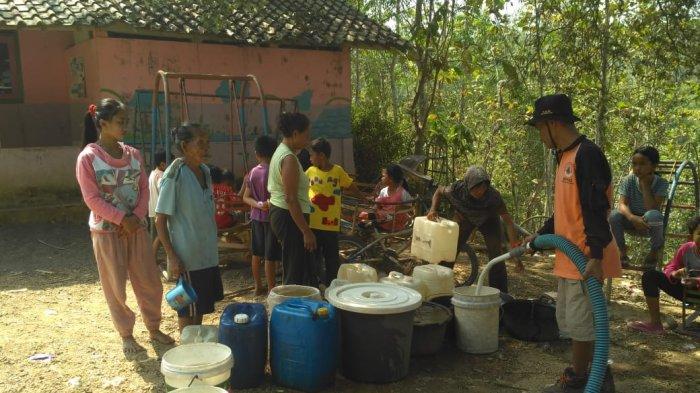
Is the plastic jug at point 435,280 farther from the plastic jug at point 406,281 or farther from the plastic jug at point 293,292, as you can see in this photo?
the plastic jug at point 293,292

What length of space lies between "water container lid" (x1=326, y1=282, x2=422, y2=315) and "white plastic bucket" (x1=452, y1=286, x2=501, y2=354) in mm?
666

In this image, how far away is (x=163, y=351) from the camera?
4309 mm

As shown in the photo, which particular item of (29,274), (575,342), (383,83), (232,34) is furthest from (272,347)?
(383,83)

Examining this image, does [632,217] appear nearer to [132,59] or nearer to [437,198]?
[437,198]

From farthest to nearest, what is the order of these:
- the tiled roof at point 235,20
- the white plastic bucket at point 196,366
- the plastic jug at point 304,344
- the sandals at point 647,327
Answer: the tiled roof at point 235,20 → the sandals at point 647,327 → the plastic jug at point 304,344 → the white plastic bucket at point 196,366

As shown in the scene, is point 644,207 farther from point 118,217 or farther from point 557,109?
point 118,217

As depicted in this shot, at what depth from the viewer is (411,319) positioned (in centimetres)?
373

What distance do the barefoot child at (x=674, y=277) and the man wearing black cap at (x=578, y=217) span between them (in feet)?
4.97

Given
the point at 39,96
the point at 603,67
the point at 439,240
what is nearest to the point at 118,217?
the point at 439,240

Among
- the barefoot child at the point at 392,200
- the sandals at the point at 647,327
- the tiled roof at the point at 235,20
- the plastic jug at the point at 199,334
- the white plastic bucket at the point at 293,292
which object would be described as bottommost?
the sandals at the point at 647,327

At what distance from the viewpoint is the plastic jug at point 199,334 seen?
3.61 metres

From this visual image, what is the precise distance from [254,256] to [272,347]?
6.97 ft

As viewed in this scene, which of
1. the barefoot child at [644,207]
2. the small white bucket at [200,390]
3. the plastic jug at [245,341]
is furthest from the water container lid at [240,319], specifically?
the barefoot child at [644,207]

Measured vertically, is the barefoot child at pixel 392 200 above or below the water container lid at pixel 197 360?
above
